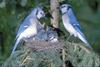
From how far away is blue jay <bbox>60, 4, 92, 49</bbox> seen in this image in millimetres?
5980

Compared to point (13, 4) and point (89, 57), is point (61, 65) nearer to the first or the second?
point (89, 57)

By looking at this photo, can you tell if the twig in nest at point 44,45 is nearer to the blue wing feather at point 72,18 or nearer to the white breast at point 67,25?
Result: the white breast at point 67,25

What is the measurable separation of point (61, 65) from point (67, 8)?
1048mm

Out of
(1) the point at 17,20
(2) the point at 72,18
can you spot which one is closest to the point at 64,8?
(2) the point at 72,18

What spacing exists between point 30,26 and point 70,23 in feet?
1.63

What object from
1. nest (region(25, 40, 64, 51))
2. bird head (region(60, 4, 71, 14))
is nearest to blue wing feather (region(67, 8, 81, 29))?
bird head (region(60, 4, 71, 14))

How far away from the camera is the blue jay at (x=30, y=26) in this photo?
610 cm

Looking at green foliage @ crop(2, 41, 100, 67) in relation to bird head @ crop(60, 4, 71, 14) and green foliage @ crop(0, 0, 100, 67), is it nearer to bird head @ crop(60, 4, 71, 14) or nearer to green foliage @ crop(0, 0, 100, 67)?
green foliage @ crop(0, 0, 100, 67)

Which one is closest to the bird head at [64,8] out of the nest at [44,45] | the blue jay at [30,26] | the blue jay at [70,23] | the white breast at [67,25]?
the blue jay at [70,23]

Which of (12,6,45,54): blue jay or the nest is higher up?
the nest

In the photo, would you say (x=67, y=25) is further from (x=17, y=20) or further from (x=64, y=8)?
(x=17, y=20)

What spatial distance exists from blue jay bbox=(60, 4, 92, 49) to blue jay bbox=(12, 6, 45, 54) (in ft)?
1.00

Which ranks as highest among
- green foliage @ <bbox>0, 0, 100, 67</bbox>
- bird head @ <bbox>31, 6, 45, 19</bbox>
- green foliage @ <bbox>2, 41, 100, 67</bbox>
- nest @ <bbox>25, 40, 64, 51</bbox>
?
bird head @ <bbox>31, 6, 45, 19</bbox>

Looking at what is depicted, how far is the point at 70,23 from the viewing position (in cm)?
642
